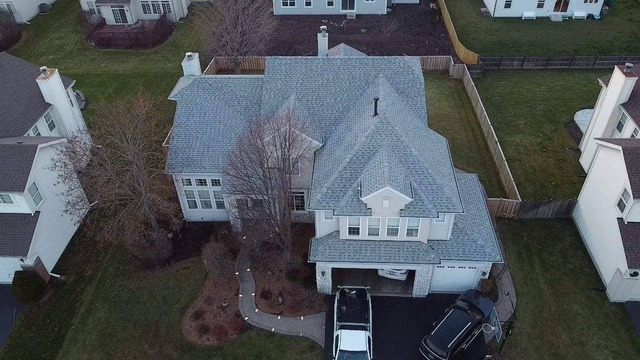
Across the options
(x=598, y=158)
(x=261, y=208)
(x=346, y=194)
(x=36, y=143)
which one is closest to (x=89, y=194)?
(x=36, y=143)

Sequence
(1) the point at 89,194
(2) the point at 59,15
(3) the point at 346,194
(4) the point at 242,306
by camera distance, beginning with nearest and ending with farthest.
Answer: (3) the point at 346,194, (4) the point at 242,306, (1) the point at 89,194, (2) the point at 59,15

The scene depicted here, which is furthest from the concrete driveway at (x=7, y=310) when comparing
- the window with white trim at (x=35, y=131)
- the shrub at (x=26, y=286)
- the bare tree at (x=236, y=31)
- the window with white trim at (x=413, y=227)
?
the bare tree at (x=236, y=31)

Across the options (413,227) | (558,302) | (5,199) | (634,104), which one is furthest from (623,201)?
(5,199)

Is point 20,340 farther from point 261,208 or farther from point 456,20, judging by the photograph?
point 456,20

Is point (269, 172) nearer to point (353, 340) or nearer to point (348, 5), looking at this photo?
point (353, 340)

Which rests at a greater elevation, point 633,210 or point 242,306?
point 633,210

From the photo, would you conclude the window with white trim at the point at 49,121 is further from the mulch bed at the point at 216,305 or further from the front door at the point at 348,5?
the front door at the point at 348,5

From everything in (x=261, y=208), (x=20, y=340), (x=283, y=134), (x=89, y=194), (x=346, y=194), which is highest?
(x=283, y=134)

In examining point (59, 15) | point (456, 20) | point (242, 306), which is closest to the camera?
point (242, 306)

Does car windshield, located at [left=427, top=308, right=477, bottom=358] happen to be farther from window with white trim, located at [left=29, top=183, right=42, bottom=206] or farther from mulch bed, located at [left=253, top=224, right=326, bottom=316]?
window with white trim, located at [left=29, top=183, right=42, bottom=206]
